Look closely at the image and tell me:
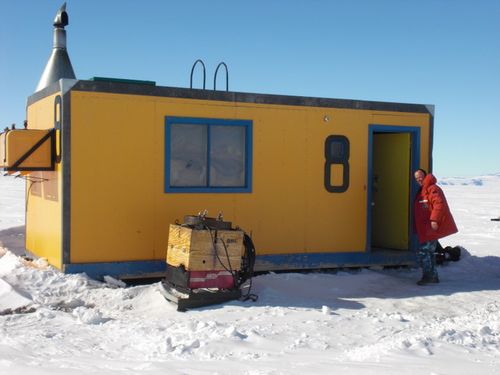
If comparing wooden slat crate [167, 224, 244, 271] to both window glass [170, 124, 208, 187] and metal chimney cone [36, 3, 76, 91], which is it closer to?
window glass [170, 124, 208, 187]

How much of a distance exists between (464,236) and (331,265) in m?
8.39

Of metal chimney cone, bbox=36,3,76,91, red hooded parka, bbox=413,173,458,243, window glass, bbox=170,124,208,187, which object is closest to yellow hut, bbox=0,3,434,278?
window glass, bbox=170,124,208,187

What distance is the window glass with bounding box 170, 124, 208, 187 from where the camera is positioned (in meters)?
9.50

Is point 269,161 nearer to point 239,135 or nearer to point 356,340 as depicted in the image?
point 239,135

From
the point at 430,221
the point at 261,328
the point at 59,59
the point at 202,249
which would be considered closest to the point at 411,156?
the point at 430,221

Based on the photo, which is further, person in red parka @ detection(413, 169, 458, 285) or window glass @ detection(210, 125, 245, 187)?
window glass @ detection(210, 125, 245, 187)

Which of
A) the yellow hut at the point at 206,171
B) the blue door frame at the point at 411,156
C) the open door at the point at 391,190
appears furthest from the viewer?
the open door at the point at 391,190

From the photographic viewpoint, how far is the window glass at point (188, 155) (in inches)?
374

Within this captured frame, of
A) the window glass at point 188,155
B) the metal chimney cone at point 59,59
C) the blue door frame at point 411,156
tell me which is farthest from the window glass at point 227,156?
the metal chimney cone at point 59,59

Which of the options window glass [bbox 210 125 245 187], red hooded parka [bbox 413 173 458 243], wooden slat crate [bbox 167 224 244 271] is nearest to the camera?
wooden slat crate [bbox 167 224 244 271]

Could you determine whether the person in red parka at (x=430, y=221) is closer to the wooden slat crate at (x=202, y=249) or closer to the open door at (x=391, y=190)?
the open door at (x=391, y=190)

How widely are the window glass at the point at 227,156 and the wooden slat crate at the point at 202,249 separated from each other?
1.92 meters

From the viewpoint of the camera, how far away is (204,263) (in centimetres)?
771

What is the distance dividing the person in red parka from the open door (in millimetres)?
1517
